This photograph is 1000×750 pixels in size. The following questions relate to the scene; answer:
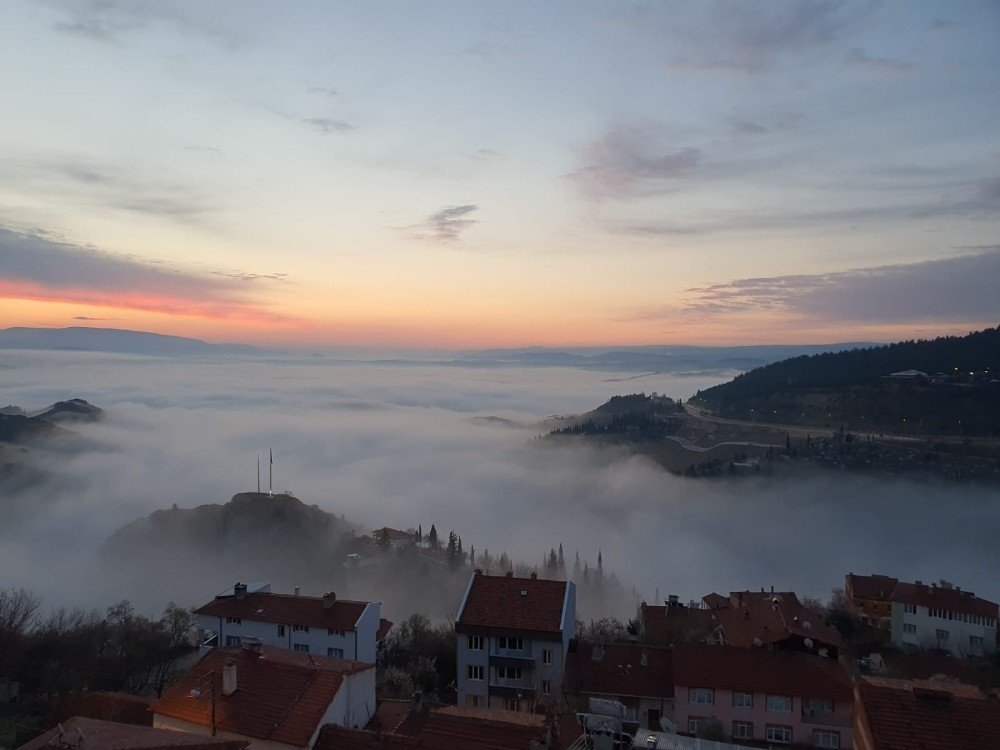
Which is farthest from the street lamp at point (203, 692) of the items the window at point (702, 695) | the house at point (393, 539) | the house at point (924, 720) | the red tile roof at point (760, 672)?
the house at point (393, 539)

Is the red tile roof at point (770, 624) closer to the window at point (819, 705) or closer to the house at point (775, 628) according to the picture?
the house at point (775, 628)

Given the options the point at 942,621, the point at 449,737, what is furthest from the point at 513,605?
the point at 942,621

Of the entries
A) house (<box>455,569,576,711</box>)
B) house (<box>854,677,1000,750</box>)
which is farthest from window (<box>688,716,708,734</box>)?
house (<box>854,677,1000,750</box>)

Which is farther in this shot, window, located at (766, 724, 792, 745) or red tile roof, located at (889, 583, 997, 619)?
red tile roof, located at (889, 583, 997, 619)

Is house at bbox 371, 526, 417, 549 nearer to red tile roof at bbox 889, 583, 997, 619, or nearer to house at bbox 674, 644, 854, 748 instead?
red tile roof at bbox 889, 583, 997, 619

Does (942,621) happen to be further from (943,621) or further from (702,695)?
(702,695)

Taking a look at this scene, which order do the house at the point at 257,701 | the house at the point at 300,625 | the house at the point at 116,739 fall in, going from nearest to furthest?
the house at the point at 116,739 → the house at the point at 257,701 → the house at the point at 300,625

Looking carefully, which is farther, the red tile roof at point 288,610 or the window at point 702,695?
the red tile roof at point 288,610
